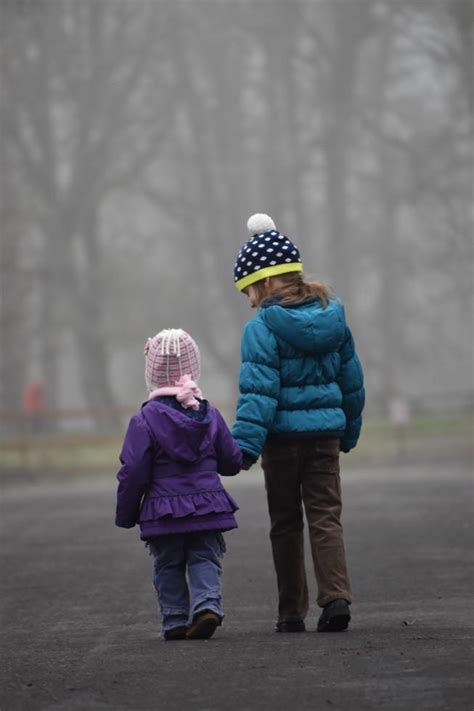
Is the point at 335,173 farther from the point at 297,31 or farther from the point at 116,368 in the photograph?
the point at 116,368

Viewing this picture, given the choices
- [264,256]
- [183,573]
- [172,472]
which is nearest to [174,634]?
[183,573]

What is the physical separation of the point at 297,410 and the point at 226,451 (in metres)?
0.38

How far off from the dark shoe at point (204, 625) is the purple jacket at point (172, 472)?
37cm

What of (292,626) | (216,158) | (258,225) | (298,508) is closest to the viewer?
(292,626)

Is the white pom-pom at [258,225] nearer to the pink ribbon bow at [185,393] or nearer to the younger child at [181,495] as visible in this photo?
the younger child at [181,495]

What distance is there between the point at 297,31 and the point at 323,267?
44.5ft

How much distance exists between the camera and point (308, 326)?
8.04 metres

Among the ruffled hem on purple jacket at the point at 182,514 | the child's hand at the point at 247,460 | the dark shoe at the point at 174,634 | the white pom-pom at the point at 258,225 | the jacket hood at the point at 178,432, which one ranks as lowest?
the dark shoe at the point at 174,634

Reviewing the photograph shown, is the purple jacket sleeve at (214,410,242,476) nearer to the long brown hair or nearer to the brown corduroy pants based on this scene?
the brown corduroy pants

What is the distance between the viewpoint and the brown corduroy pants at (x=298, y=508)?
8133mm

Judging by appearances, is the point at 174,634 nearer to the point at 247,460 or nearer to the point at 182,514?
the point at 182,514

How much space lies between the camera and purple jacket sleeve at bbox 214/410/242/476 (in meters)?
7.97

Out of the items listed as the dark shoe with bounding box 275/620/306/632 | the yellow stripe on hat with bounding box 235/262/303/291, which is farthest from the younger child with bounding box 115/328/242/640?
the yellow stripe on hat with bounding box 235/262/303/291

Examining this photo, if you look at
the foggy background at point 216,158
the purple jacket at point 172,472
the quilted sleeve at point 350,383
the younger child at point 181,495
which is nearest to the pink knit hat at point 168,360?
the younger child at point 181,495
